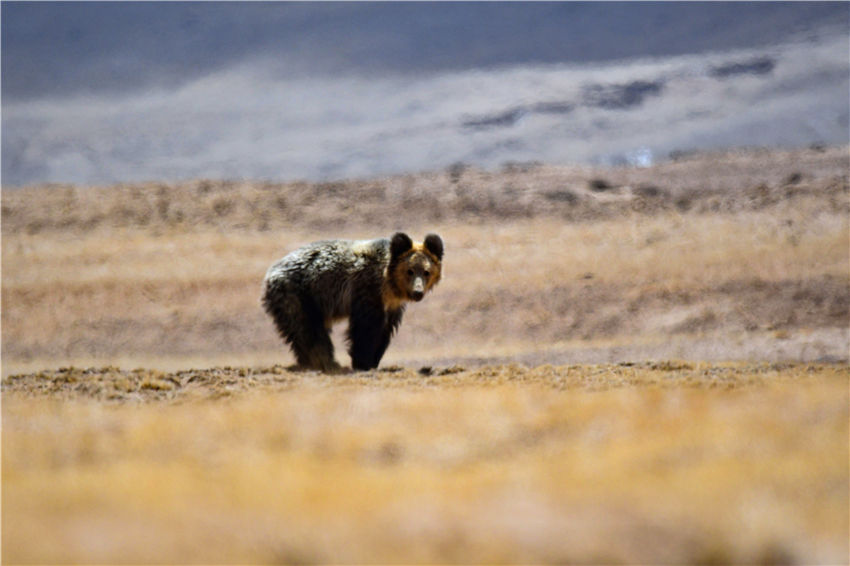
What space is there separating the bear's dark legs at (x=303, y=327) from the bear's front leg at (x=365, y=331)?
0.42 m

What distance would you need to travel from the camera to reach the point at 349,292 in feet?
47.2

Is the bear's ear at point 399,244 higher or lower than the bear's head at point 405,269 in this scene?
higher

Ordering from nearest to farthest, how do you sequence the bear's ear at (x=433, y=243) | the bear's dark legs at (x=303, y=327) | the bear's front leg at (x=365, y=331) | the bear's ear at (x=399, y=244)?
the bear's front leg at (x=365, y=331), the bear's ear at (x=399, y=244), the bear's dark legs at (x=303, y=327), the bear's ear at (x=433, y=243)

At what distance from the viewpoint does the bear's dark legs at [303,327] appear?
14.4m

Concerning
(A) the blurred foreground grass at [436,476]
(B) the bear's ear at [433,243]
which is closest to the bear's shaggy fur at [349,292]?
(B) the bear's ear at [433,243]

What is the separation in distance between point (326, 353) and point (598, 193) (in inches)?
1041

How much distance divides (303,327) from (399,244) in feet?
5.93

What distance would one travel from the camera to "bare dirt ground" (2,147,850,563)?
5.02 m

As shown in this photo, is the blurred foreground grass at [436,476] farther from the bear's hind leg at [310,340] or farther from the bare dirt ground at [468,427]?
the bear's hind leg at [310,340]

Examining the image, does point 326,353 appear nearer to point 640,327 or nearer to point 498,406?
point 498,406

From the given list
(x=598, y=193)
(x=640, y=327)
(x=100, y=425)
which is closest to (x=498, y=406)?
(x=100, y=425)

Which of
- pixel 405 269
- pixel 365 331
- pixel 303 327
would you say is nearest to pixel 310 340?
pixel 303 327

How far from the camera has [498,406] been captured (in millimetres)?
8531

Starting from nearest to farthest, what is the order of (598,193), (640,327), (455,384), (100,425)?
(100,425) → (455,384) → (640,327) → (598,193)
